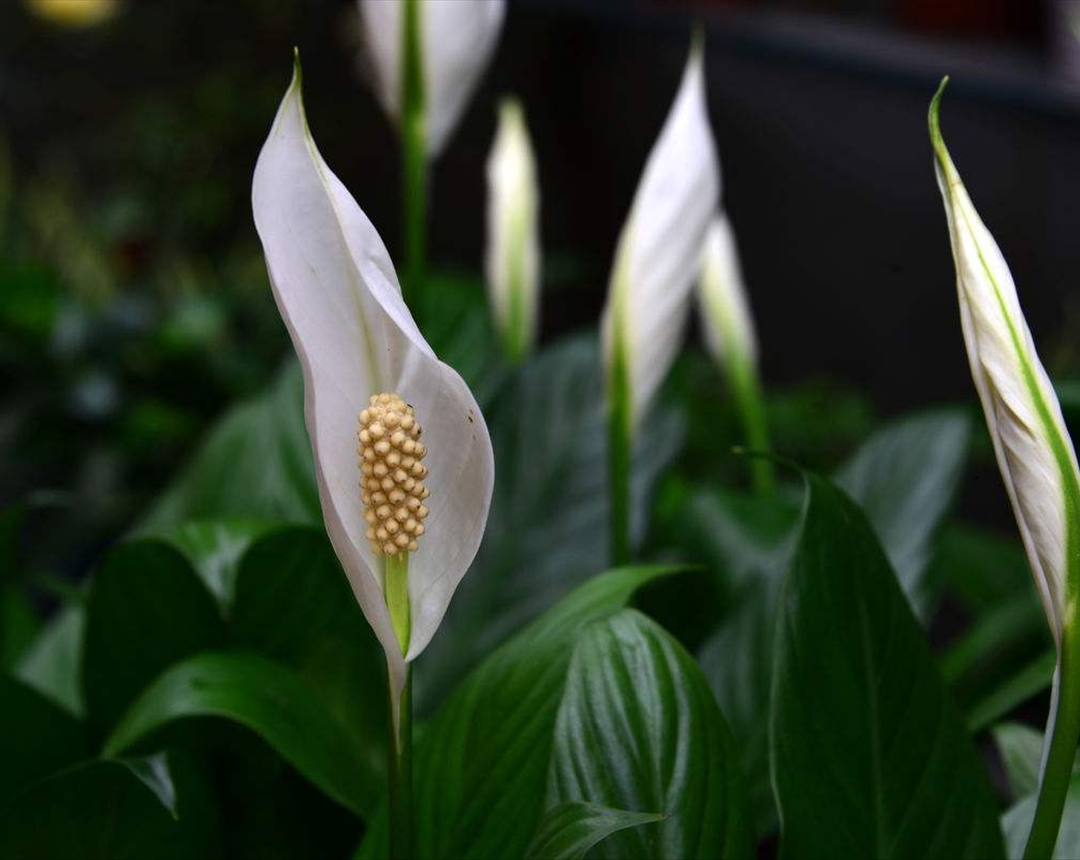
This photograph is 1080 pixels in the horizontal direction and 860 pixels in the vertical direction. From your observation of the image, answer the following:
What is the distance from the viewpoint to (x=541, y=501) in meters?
0.55

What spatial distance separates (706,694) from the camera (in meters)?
0.30

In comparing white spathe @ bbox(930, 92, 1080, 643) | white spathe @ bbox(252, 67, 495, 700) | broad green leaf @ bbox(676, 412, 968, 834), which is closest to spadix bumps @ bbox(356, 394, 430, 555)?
white spathe @ bbox(252, 67, 495, 700)

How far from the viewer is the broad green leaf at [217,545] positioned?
414mm

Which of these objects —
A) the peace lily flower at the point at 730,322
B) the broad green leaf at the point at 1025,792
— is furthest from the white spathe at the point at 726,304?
the broad green leaf at the point at 1025,792

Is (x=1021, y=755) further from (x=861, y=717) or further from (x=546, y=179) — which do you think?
(x=546, y=179)

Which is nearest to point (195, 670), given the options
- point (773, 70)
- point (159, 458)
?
point (159, 458)

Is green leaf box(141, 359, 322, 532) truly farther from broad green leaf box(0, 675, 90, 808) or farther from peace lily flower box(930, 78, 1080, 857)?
peace lily flower box(930, 78, 1080, 857)

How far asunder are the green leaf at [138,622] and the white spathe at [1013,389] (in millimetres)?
253

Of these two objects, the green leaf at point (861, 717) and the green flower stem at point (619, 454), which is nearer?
the green leaf at point (861, 717)

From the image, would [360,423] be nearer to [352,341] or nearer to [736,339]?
[352,341]

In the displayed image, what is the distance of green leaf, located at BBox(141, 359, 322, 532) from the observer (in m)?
0.54

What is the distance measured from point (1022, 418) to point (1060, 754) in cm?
7

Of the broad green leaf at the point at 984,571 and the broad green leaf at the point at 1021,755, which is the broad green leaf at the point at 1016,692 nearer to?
the broad green leaf at the point at 1021,755

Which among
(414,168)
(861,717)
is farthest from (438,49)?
(861,717)
